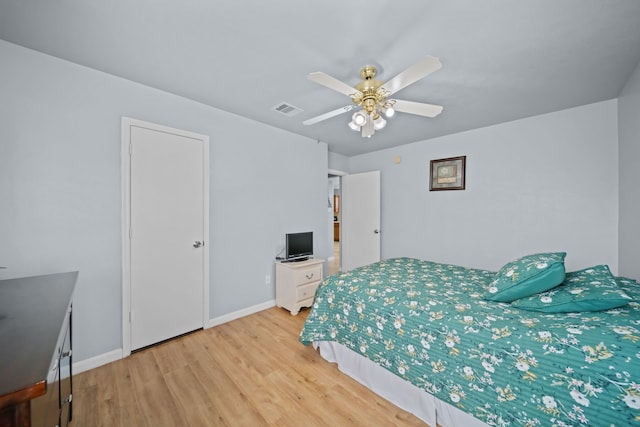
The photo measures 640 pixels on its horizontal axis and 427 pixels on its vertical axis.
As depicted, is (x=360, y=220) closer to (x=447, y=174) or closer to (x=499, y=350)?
(x=447, y=174)

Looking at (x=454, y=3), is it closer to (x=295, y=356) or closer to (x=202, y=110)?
(x=202, y=110)

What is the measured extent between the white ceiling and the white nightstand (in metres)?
2.03

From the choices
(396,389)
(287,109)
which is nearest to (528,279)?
(396,389)

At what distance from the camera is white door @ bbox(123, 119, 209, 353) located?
225cm

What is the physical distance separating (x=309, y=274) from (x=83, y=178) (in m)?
2.47

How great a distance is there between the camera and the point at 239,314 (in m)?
3.00

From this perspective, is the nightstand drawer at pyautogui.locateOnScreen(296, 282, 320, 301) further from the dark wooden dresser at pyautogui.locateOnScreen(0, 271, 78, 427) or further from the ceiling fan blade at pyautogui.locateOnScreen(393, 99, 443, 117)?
the ceiling fan blade at pyautogui.locateOnScreen(393, 99, 443, 117)

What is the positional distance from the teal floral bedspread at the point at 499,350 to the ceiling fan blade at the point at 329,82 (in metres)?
1.57

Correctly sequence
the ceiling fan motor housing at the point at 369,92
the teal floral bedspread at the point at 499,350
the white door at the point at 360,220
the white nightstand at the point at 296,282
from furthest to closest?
the white door at the point at 360,220 → the white nightstand at the point at 296,282 → the ceiling fan motor housing at the point at 369,92 → the teal floral bedspread at the point at 499,350

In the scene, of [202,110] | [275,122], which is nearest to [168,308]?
[202,110]

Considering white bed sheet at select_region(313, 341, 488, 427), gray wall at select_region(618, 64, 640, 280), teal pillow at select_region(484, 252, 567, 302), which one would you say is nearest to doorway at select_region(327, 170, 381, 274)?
white bed sheet at select_region(313, 341, 488, 427)

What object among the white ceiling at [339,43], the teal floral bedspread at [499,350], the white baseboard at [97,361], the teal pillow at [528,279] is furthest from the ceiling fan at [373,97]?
the white baseboard at [97,361]

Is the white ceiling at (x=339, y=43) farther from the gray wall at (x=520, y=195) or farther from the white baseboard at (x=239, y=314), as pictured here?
the white baseboard at (x=239, y=314)

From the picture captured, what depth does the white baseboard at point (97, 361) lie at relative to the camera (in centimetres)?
196
